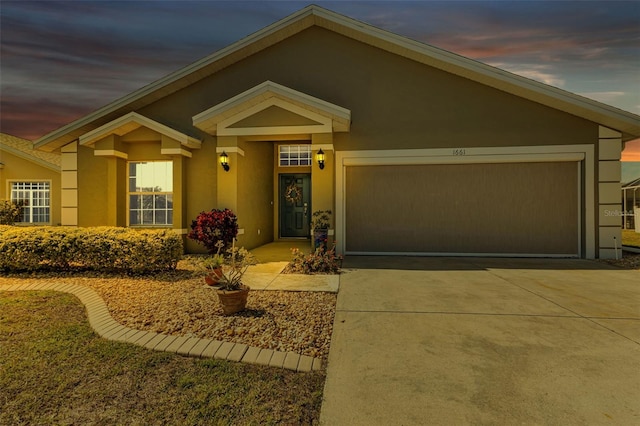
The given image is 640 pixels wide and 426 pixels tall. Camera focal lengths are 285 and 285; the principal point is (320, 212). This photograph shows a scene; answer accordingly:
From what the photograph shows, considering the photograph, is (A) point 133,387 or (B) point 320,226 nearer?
(A) point 133,387

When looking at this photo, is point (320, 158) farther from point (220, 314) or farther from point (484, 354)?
point (484, 354)

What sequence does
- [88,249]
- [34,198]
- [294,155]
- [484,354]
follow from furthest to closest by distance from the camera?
[34,198] → [294,155] → [88,249] → [484,354]

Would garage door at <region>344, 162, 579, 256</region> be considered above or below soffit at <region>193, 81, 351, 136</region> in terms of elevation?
below

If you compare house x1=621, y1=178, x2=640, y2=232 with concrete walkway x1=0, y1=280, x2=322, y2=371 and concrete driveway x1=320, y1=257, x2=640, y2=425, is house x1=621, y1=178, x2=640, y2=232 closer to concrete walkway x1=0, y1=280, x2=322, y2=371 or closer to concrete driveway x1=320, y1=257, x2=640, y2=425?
concrete driveway x1=320, y1=257, x2=640, y2=425

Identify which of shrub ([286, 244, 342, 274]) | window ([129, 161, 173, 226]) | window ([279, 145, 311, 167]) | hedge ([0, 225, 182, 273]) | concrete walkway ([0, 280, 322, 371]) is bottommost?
concrete walkway ([0, 280, 322, 371])

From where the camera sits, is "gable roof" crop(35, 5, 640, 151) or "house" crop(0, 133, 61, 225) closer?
"gable roof" crop(35, 5, 640, 151)

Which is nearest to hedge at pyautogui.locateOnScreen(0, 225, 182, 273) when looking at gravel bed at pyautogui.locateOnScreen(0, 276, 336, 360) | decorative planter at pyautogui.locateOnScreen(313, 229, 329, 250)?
gravel bed at pyautogui.locateOnScreen(0, 276, 336, 360)

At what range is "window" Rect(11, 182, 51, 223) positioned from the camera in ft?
43.4

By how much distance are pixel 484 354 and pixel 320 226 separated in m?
4.89

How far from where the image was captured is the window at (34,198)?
13219mm

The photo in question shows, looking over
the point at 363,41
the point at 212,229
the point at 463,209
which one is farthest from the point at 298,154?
the point at 463,209

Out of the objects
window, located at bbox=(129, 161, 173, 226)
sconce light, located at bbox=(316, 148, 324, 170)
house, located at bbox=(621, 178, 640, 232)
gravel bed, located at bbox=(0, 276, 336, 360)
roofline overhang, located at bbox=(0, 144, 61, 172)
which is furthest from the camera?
house, located at bbox=(621, 178, 640, 232)

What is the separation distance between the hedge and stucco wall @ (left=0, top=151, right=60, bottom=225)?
30.3ft

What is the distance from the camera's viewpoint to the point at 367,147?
799 cm
